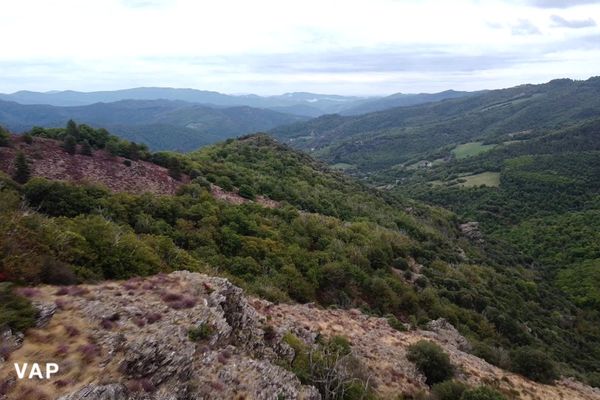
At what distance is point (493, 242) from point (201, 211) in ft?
243

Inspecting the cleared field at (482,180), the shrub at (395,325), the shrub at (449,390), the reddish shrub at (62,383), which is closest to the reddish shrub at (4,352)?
the reddish shrub at (62,383)

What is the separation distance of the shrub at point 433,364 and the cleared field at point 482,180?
144219mm

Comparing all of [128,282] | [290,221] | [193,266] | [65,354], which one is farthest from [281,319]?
[290,221]

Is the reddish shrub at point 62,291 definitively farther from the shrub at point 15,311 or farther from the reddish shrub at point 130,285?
the reddish shrub at point 130,285

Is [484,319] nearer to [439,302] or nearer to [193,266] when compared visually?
[439,302]

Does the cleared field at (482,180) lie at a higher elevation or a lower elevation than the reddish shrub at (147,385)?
lower

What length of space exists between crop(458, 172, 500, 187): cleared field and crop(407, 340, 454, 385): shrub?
144219 millimetres

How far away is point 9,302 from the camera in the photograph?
39.5 ft

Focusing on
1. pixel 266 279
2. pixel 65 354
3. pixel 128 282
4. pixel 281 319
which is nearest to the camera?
pixel 65 354

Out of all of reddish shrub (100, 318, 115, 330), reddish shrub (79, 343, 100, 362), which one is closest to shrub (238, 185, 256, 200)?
reddish shrub (100, 318, 115, 330)

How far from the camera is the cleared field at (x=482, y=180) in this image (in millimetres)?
154875

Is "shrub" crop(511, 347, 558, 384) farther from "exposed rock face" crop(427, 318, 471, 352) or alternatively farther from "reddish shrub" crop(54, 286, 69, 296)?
"reddish shrub" crop(54, 286, 69, 296)

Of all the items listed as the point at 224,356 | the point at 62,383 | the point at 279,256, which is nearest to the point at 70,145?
the point at 279,256

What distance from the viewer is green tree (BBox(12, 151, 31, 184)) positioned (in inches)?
1208
